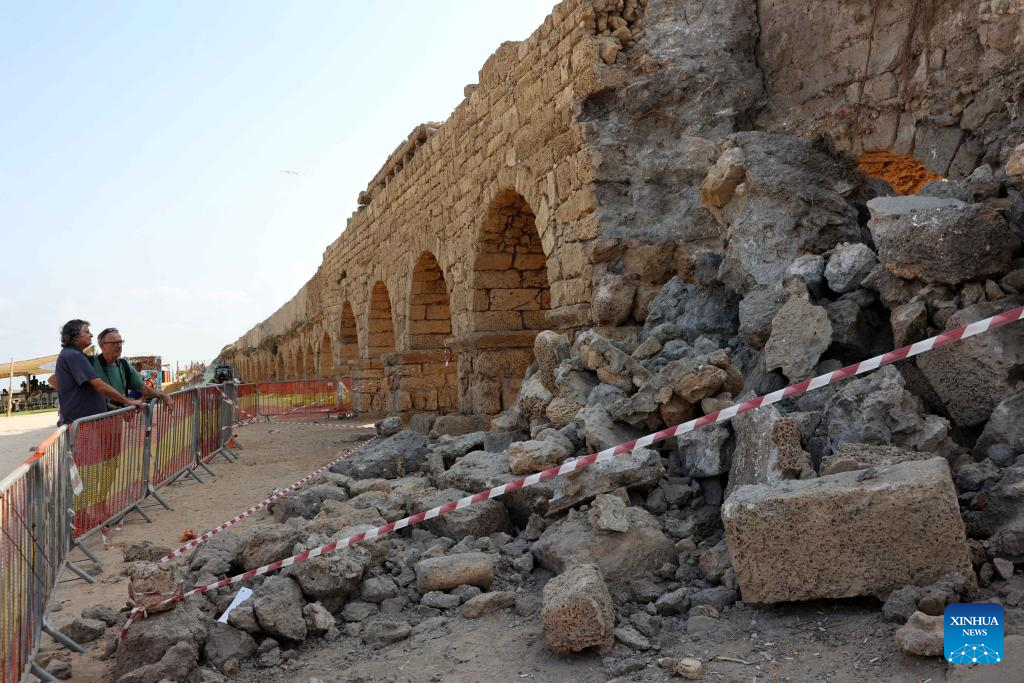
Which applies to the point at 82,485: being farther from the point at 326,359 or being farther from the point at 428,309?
the point at 326,359

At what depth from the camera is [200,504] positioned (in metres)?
6.47

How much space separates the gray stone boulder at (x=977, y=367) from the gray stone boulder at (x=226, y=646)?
125 inches

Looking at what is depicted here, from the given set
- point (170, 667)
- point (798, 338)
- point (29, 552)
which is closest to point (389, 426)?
point (29, 552)

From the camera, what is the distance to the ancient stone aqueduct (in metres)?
4.63

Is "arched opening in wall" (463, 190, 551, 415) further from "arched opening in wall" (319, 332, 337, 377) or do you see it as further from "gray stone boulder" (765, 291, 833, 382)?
"arched opening in wall" (319, 332, 337, 377)

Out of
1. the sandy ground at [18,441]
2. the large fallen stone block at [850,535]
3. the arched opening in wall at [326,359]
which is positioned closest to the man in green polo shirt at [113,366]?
the sandy ground at [18,441]

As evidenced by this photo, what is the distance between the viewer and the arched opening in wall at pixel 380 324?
1455 centimetres

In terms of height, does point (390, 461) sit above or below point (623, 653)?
above

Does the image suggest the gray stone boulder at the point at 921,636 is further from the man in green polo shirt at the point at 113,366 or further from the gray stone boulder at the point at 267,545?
the man in green polo shirt at the point at 113,366

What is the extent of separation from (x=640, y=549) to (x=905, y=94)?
133 inches

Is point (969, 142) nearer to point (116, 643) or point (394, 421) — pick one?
point (116, 643)

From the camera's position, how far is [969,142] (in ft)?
14.6

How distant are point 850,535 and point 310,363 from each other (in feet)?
75.0

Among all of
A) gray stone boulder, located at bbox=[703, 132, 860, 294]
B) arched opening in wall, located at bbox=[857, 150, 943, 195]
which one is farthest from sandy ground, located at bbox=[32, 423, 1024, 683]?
arched opening in wall, located at bbox=[857, 150, 943, 195]
